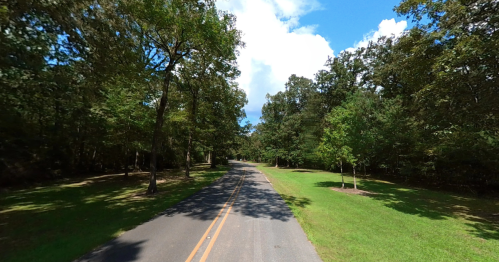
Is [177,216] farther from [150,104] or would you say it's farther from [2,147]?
[150,104]

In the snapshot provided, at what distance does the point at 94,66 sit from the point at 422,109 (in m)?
22.3

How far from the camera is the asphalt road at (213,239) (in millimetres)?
4710

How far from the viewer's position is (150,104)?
63.6 ft

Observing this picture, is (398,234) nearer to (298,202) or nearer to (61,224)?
(298,202)

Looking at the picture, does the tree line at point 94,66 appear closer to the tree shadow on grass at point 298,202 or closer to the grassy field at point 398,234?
the tree shadow on grass at point 298,202

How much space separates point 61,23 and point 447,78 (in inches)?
574

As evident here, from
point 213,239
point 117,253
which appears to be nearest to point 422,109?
point 213,239

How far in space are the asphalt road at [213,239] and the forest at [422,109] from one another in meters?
8.90

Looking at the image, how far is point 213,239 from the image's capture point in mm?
5668

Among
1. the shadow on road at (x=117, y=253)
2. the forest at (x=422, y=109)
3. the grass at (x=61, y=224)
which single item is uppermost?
the forest at (x=422, y=109)

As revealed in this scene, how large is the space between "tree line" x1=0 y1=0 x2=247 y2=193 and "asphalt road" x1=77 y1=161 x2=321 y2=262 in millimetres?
5846

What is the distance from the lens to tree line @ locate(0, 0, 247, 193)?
6801 millimetres

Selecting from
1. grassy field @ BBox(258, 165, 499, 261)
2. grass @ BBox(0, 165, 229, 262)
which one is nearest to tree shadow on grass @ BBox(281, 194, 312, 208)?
grassy field @ BBox(258, 165, 499, 261)

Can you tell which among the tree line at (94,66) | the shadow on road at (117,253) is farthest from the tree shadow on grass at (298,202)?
the tree line at (94,66)
